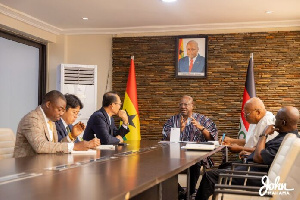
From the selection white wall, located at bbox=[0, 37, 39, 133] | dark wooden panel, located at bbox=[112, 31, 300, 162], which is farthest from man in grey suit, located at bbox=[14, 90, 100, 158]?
dark wooden panel, located at bbox=[112, 31, 300, 162]

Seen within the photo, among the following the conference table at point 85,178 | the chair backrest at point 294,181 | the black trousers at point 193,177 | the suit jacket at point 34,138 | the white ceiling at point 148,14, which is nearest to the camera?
the conference table at point 85,178

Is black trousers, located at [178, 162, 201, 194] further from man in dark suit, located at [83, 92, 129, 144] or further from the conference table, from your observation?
the conference table

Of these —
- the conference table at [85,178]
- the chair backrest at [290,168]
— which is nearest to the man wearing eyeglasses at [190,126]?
the conference table at [85,178]

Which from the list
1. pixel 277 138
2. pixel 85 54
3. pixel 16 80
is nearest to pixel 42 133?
pixel 277 138

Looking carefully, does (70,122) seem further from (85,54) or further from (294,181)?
(85,54)

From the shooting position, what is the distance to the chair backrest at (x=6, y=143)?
3.99 meters

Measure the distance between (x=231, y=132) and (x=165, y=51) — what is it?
5.99 ft

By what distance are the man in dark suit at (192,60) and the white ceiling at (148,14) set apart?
318 millimetres

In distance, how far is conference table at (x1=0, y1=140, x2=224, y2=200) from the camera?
177 cm

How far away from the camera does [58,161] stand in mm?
3066

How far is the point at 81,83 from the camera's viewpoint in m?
7.68

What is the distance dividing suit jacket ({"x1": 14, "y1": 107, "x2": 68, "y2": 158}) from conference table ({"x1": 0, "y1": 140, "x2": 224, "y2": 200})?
181 millimetres

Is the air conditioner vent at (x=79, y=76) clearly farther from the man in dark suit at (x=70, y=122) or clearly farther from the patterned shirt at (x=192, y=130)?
the man in dark suit at (x=70, y=122)

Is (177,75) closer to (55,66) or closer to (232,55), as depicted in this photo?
(232,55)
